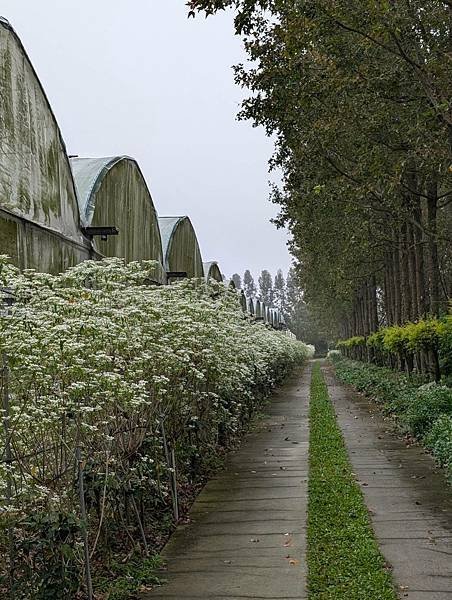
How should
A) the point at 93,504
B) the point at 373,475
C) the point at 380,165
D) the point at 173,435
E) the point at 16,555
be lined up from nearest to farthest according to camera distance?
the point at 16,555, the point at 93,504, the point at 173,435, the point at 373,475, the point at 380,165

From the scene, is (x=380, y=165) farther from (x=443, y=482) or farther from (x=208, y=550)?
(x=208, y=550)

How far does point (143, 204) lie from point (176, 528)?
1030 cm

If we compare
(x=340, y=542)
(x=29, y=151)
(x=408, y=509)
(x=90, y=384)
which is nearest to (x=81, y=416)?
(x=90, y=384)

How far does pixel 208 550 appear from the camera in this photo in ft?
19.5

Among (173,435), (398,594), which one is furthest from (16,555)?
(173,435)

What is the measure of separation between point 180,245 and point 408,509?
47.3ft

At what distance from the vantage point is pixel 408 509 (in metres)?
7.13

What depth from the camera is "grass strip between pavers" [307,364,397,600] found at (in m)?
4.89

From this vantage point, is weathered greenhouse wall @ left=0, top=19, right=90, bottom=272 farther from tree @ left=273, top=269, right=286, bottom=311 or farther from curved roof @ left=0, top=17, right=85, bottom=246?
tree @ left=273, top=269, right=286, bottom=311

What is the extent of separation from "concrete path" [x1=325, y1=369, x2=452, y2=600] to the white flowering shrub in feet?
6.92

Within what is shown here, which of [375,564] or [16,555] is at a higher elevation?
[16,555]

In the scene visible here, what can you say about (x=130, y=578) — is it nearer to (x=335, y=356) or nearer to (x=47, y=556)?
(x=47, y=556)

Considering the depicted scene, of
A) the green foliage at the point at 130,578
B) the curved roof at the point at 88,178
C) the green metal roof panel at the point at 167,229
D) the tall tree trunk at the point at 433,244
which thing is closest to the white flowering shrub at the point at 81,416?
the green foliage at the point at 130,578

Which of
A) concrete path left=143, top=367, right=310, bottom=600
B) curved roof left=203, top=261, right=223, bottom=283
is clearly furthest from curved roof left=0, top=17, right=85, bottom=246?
curved roof left=203, top=261, right=223, bottom=283
